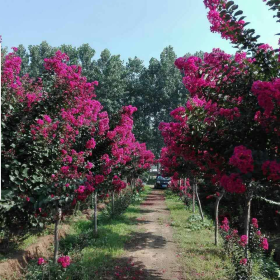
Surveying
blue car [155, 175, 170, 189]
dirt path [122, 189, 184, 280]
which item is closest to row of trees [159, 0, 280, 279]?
dirt path [122, 189, 184, 280]

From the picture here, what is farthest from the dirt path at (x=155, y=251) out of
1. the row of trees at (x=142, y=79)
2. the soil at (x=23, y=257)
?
the row of trees at (x=142, y=79)

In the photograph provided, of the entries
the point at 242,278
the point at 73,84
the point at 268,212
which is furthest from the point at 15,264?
the point at 268,212

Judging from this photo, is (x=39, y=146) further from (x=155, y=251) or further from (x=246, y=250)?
(x=155, y=251)

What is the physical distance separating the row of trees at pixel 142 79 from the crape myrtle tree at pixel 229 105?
29586 mm

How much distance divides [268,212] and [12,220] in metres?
11.7

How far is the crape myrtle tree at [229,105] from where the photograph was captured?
333cm

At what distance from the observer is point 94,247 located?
6945 mm

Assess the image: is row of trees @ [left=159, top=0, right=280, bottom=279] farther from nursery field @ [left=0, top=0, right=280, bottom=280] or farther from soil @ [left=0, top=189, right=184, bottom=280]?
soil @ [left=0, top=189, right=184, bottom=280]

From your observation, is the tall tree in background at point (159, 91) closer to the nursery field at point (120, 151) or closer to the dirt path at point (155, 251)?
the dirt path at point (155, 251)

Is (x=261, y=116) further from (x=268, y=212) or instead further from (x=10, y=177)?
(x=268, y=212)

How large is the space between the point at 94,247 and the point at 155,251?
5.39ft

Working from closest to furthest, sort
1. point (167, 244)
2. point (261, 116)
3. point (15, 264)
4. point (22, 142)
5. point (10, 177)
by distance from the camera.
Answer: point (261, 116) < point (10, 177) < point (22, 142) < point (15, 264) < point (167, 244)

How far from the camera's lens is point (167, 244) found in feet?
25.0

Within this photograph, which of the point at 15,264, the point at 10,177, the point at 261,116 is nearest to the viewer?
the point at 261,116
